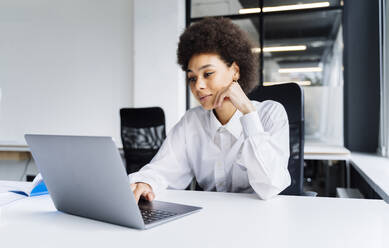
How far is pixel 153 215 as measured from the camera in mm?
886

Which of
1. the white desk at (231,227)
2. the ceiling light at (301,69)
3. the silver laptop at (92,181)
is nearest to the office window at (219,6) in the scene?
the ceiling light at (301,69)

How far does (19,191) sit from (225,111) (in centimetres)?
84

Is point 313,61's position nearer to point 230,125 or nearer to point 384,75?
point 384,75

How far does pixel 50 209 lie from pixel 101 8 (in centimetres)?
387

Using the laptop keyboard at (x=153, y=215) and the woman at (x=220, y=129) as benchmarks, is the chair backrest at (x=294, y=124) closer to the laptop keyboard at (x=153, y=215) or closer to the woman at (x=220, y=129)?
the woman at (x=220, y=129)

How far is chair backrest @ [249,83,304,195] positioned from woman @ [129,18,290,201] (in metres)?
0.14

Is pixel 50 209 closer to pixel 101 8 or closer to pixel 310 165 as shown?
pixel 310 165

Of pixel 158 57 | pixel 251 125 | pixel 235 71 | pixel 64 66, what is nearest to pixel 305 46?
pixel 158 57

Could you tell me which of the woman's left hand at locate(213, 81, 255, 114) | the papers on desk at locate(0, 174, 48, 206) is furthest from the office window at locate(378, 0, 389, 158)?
the papers on desk at locate(0, 174, 48, 206)

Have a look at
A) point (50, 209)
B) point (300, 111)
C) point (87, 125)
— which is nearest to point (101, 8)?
point (87, 125)

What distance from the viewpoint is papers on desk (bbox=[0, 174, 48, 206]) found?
43.9 inches

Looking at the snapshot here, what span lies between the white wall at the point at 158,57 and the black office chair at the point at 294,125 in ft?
8.07

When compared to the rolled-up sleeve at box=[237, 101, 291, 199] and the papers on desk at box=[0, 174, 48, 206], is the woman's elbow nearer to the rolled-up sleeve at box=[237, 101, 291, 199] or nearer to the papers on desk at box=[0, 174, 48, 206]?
the rolled-up sleeve at box=[237, 101, 291, 199]

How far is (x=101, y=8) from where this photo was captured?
14.3 feet
